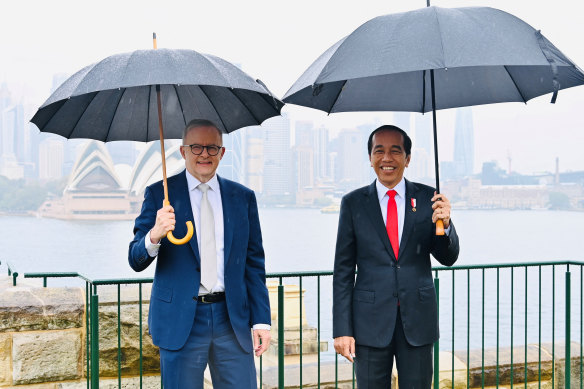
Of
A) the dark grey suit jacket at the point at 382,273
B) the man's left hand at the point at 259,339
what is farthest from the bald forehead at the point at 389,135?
the man's left hand at the point at 259,339

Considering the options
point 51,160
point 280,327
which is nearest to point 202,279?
point 280,327

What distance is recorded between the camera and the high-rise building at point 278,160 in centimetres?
9956

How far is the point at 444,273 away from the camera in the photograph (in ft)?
281

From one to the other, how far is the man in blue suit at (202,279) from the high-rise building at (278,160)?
9471cm

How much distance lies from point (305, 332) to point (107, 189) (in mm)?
67095

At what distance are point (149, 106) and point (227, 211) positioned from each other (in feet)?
2.86

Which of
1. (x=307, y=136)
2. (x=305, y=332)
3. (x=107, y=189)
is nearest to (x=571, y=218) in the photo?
(x=307, y=136)

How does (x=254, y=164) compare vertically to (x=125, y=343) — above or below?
above

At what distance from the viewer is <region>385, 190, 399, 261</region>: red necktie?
2.95m

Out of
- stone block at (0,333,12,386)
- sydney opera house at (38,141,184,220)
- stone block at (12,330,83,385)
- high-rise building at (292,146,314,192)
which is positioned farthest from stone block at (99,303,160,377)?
high-rise building at (292,146,314,192)

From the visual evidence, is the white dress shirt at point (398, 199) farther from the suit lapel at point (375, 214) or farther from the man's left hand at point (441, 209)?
the man's left hand at point (441, 209)

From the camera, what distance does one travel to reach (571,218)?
643ft

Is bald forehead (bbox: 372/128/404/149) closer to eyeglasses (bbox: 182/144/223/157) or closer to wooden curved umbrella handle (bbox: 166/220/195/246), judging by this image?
eyeglasses (bbox: 182/144/223/157)

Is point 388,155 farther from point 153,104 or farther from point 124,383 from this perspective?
point 124,383
